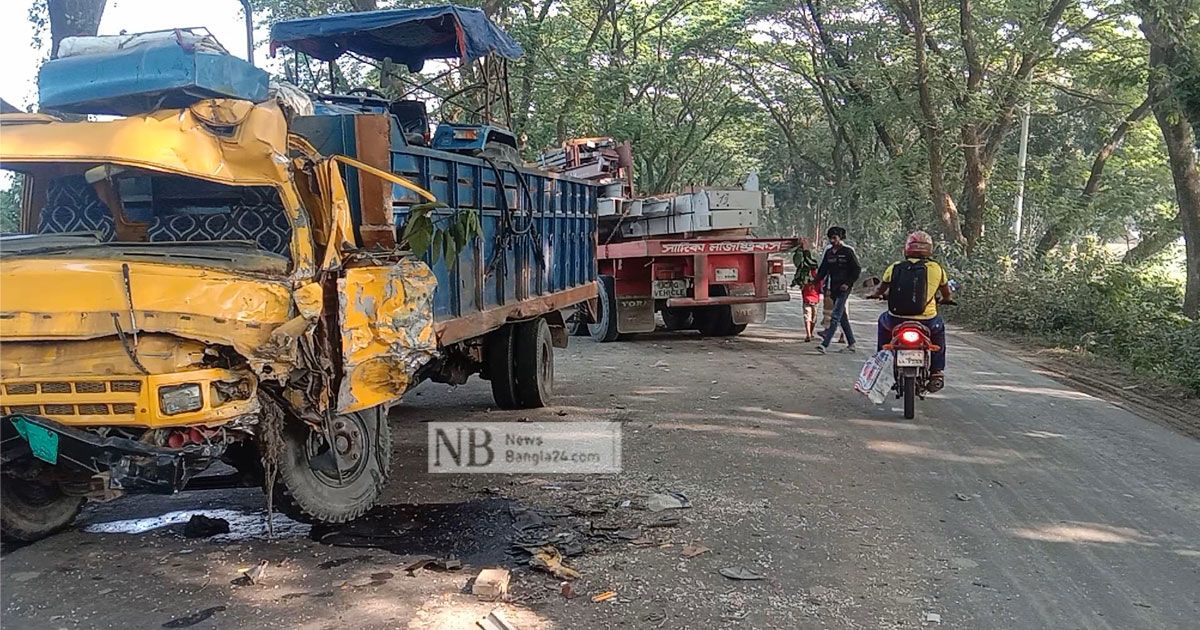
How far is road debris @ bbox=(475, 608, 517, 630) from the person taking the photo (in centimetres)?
392

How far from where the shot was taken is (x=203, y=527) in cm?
520

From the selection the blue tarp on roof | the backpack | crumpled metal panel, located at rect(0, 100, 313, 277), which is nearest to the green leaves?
crumpled metal panel, located at rect(0, 100, 313, 277)

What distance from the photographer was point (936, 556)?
4.91 m

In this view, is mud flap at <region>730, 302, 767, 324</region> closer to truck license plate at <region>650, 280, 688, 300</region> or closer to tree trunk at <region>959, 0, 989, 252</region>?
truck license plate at <region>650, 280, 688, 300</region>

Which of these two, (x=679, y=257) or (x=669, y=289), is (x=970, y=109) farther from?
(x=669, y=289)

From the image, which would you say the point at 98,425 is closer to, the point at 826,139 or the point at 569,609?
the point at 569,609

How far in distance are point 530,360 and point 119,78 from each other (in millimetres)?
4714

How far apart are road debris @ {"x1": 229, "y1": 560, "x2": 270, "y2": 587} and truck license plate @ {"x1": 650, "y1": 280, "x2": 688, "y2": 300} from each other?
9742mm

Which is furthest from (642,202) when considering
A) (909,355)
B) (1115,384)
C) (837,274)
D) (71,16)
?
(71,16)

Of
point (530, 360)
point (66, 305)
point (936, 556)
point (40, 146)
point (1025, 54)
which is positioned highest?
point (1025, 54)

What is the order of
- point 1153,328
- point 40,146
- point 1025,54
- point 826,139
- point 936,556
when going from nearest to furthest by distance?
1. point 40,146
2. point 936,556
3. point 1153,328
4. point 1025,54
5. point 826,139

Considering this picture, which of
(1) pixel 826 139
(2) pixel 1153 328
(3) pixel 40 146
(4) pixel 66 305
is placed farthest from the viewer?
(1) pixel 826 139

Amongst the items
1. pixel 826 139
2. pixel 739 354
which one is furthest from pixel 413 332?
pixel 826 139

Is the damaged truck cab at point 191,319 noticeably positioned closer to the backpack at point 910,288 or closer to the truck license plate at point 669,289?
the backpack at point 910,288
